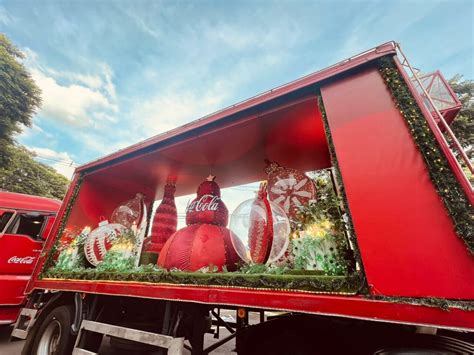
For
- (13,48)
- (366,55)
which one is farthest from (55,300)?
(13,48)

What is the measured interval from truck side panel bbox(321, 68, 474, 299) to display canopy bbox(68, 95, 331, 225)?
655mm

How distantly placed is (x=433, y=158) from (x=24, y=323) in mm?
6540

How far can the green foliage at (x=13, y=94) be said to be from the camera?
1508cm

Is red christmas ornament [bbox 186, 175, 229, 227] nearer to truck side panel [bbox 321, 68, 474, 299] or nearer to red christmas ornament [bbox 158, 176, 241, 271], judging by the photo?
red christmas ornament [bbox 158, 176, 241, 271]

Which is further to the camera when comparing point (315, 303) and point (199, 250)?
point (199, 250)

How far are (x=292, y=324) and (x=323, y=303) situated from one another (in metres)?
0.55

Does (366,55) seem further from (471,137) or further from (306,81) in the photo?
(471,137)

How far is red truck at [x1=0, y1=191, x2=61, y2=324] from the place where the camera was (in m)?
5.29

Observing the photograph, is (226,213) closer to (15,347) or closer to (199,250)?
(199,250)

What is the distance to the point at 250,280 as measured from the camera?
2.14 metres

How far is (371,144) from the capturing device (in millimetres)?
1900

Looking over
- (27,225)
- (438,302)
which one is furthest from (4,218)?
(438,302)

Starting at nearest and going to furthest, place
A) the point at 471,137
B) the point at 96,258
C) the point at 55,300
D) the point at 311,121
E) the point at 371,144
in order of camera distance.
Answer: the point at 371,144 < the point at 311,121 < the point at 55,300 < the point at 96,258 < the point at 471,137

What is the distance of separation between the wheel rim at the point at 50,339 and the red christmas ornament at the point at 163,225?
1789 mm
